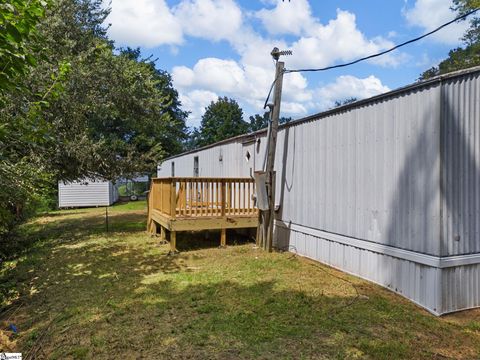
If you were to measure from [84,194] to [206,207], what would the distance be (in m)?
13.3

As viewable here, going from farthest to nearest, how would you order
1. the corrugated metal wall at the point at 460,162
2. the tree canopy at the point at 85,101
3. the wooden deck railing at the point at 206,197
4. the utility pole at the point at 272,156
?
1. the tree canopy at the point at 85,101
2. the wooden deck railing at the point at 206,197
3. the utility pole at the point at 272,156
4. the corrugated metal wall at the point at 460,162

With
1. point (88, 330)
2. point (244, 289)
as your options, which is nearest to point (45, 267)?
point (88, 330)

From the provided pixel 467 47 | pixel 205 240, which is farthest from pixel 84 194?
pixel 467 47

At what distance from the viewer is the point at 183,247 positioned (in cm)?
742

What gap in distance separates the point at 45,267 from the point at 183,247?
2.62 m

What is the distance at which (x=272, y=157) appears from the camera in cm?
643

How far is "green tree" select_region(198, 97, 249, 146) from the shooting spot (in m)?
41.2

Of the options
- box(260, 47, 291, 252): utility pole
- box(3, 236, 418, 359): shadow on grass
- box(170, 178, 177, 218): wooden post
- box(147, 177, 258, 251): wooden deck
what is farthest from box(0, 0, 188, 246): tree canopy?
box(260, 47, 291, 252): utility pole

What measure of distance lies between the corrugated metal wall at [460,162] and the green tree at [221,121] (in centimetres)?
3742

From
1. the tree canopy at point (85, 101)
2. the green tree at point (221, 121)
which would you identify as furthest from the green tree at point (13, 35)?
the green tree at point (221, 121)

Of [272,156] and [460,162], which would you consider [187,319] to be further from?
[272,156]

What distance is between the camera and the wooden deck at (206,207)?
691 cm

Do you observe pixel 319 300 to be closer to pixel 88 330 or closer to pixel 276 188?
pixel 88 330

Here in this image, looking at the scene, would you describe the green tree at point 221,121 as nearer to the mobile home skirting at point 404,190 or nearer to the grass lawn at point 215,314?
the mobile home skirting at point 404,190
